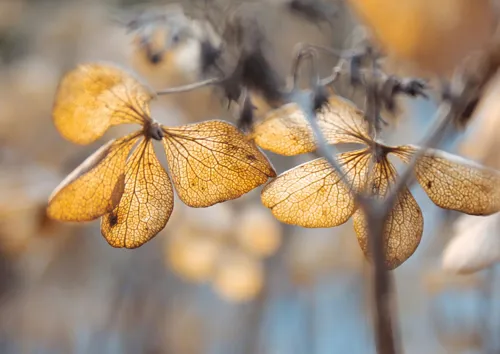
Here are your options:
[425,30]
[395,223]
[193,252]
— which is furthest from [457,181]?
[193,252]

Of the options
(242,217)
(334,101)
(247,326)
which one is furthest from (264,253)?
(334,101)

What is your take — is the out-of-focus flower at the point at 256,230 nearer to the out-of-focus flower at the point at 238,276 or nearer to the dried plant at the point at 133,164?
the out-of-focus flower at the point at 238,276

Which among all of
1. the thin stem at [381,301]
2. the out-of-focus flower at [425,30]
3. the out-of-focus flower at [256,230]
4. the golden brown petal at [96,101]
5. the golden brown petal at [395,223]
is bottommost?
the thin stem at [381,301]

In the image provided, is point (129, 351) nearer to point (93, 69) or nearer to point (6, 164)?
A: point (6, 164)

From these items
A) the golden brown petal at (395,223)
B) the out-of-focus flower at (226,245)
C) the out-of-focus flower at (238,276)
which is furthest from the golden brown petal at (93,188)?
the out-of-focus flower at (238,276)

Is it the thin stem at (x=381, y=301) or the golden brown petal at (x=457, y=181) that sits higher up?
the golden brown petal at (x=457, y=181)

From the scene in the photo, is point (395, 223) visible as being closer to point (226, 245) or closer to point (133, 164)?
point (133, 164)

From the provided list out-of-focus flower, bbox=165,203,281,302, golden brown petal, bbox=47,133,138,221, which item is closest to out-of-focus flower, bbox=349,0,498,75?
golden brown petal, bbox=47,133,138,221
